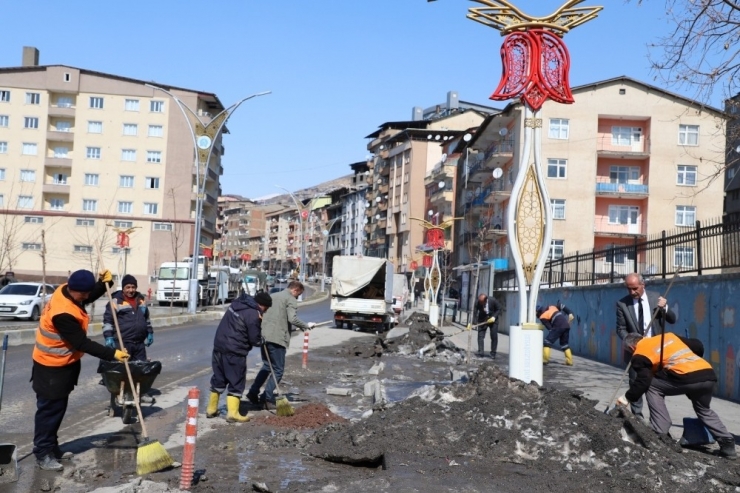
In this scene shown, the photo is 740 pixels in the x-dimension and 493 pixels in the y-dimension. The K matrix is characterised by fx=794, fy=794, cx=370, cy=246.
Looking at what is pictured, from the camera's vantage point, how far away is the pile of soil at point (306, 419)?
377 inches

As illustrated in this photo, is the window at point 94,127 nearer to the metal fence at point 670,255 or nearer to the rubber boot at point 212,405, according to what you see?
the metal fence at point 670,255

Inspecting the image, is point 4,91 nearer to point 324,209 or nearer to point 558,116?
point 558,116

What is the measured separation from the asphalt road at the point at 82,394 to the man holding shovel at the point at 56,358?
298 millimetres

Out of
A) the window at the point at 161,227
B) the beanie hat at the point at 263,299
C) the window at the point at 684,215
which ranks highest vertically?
the window at the point at 684,215

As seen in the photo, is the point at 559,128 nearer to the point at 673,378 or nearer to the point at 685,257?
the point at 685,257

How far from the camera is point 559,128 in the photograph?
5622 centimetres

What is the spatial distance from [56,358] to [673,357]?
5721 mm

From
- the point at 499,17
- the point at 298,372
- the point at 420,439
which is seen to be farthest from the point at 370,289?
the point at 420,439

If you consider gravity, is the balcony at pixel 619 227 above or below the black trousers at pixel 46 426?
above

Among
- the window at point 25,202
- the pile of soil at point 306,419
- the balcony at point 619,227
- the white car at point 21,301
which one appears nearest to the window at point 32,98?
the window at point 25,202

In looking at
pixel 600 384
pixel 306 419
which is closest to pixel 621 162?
pixel 600 384

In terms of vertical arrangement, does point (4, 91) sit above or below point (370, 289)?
above

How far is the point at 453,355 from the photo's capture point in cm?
2111

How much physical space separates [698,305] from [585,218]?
142 feet
